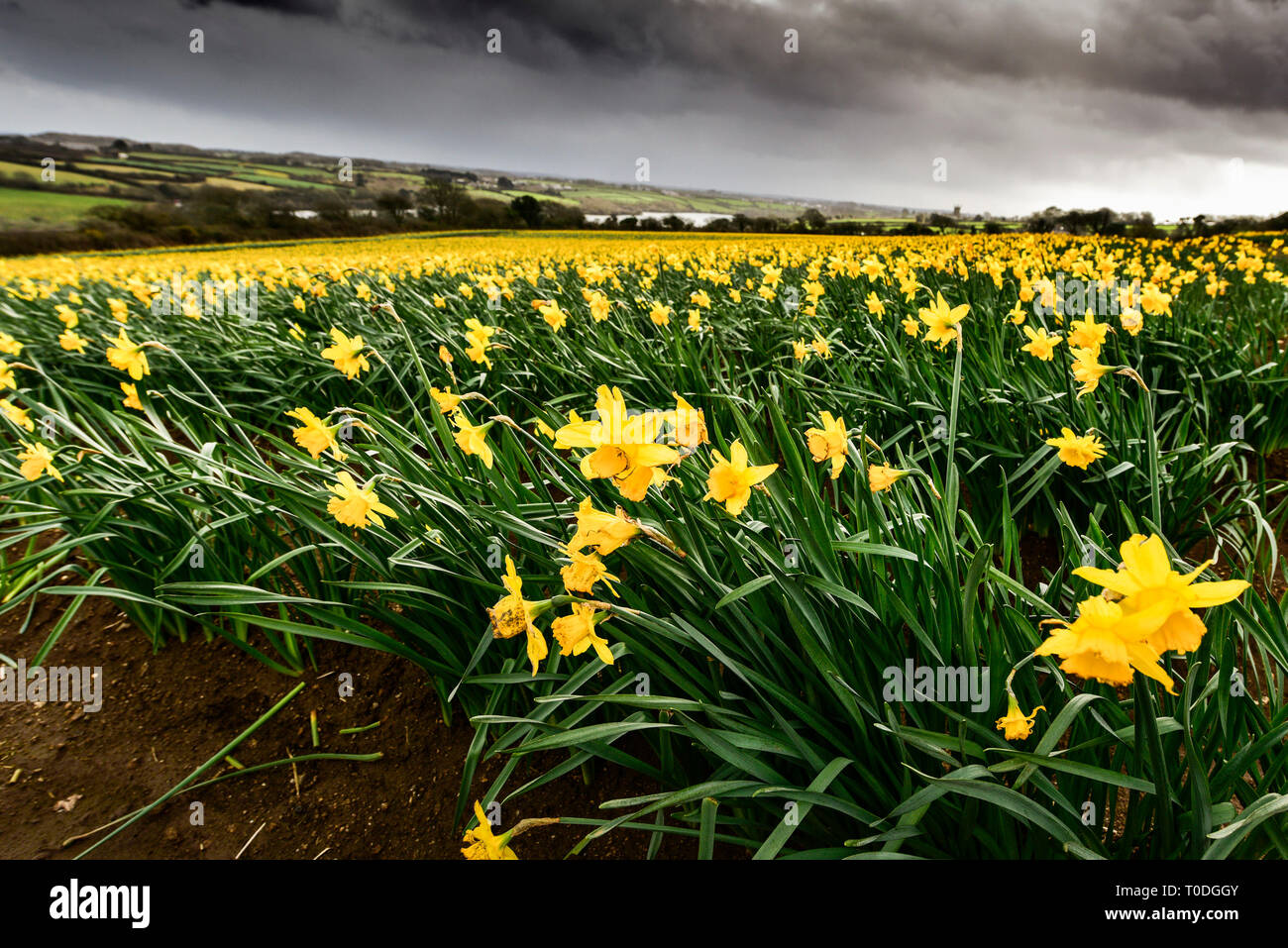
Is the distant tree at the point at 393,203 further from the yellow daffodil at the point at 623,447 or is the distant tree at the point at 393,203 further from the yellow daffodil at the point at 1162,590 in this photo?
the yellow daffodil at the point at 1162,590

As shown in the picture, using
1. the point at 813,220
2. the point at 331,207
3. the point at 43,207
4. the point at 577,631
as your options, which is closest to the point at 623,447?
the point at 577,631

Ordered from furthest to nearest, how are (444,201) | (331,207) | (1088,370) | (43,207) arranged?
(444,201)
(331,207)
(43,207)
(1088,370)

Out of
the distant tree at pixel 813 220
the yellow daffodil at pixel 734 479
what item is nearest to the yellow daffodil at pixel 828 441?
the yellow daffodil at pixel 734 479

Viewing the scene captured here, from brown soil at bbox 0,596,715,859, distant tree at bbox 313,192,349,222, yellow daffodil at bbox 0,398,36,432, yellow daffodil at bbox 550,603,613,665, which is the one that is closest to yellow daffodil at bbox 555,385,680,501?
yellow daffodil at bbox 550,603,613,665

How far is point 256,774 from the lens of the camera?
1700mm

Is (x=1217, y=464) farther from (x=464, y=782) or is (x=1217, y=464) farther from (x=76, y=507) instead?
(x=76, y=507)

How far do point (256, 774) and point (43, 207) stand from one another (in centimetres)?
3813

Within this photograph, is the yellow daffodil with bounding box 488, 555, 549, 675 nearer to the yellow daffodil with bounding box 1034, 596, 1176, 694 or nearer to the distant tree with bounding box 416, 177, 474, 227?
the yellow daffodil with bounding box 1034, 596, 1176, 694

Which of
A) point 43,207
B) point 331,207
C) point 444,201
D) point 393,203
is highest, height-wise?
point 444,201

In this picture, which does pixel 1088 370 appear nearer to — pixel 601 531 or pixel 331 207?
pixel 601 531

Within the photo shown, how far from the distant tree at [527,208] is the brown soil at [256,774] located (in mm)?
42000

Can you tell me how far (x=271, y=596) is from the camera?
1612 mm

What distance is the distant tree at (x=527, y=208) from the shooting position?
40.0 metres
